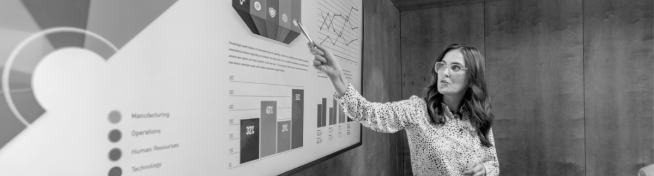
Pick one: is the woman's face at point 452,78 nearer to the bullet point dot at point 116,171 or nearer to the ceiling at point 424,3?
the bullet point dot at point 116,171

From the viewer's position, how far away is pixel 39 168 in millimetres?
539

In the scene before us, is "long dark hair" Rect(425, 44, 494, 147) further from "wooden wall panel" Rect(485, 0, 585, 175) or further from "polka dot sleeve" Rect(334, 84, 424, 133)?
"wooden wall panel" Rect(485, 0, 585, 175)

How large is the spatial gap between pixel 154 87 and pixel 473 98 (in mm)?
1271

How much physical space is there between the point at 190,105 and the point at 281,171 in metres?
0.45

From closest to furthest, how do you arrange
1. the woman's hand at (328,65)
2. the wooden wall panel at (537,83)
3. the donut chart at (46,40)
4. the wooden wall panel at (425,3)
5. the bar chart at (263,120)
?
the donut chart at (46,40) → the bar chart at (263,120) → the woman's hand at (328,65) → the wooden wall panel at (537,83) → the wooden wall panel at (425,3)

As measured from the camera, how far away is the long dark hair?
4.83 ft

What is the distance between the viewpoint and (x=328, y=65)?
113 cm

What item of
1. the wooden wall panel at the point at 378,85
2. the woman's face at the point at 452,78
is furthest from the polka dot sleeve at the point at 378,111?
the wooden wall panel at the point at 378,85

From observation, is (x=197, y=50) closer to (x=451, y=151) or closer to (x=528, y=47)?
(x=451, y=151)

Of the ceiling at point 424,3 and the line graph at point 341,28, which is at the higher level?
the ceiling at point 424,3

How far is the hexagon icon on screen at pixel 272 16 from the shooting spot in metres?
0.99

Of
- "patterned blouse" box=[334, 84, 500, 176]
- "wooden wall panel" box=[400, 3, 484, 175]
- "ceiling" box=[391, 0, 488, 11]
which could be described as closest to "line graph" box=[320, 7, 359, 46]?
"patterned blouse" box=[334, 84, 500, 176]

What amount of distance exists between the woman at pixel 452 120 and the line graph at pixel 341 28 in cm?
37

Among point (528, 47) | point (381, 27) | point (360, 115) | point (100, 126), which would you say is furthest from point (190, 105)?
point (528, 47)
